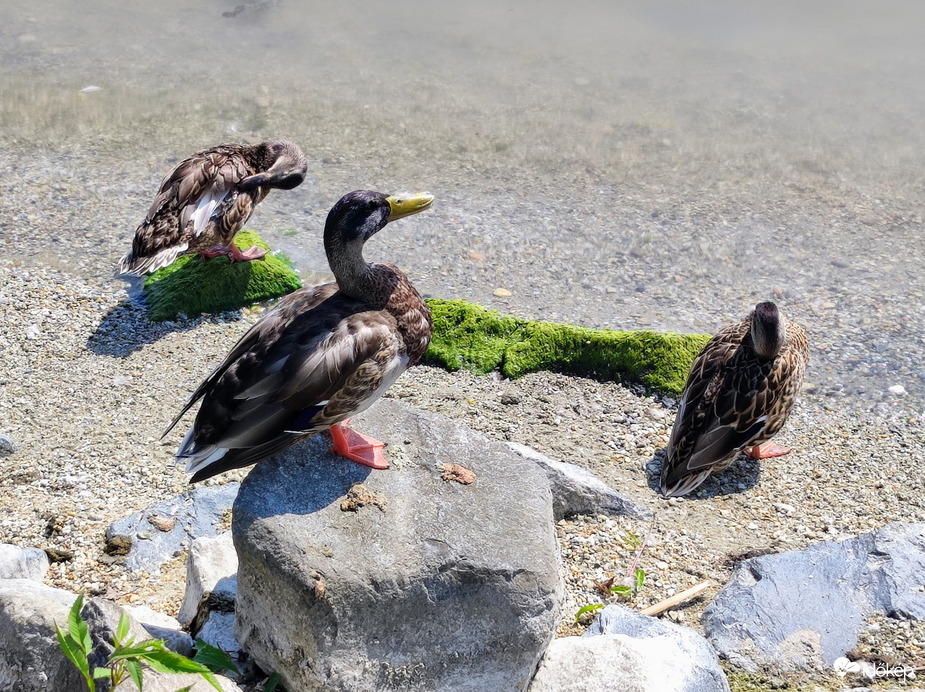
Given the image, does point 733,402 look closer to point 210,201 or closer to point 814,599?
point 814,599

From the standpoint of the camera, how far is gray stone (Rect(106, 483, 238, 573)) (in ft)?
14.3

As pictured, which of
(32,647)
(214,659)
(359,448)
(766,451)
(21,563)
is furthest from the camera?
(766,451)

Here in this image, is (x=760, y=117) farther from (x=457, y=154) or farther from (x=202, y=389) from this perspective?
(x=202, y=389)

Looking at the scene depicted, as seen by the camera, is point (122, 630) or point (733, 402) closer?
point (122, 630)

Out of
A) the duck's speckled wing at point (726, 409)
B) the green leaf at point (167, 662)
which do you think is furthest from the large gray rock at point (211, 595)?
the duck's speckled wing at point (726, 409)

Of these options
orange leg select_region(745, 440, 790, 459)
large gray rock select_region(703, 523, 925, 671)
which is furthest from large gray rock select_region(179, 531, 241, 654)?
orange leg select_region(745, 440, 790, 459)

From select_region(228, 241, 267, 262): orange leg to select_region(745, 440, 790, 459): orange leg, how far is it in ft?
12.8

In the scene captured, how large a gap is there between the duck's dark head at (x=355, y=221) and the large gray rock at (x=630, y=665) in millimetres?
1848

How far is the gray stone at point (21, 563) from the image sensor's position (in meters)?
4.07

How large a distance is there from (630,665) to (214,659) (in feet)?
5.22

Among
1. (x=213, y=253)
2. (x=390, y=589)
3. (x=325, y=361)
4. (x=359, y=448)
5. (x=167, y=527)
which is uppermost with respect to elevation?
(x=325, y=361)

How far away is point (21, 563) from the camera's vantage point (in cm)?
409

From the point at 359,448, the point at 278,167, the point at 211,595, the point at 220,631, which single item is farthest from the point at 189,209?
the point at 220,631

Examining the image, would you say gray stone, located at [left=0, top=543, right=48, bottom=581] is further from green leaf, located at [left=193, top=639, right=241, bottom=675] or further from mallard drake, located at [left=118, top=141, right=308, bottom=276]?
mallard drake, located at [left=118, top=141, right=308, bottom=276]
